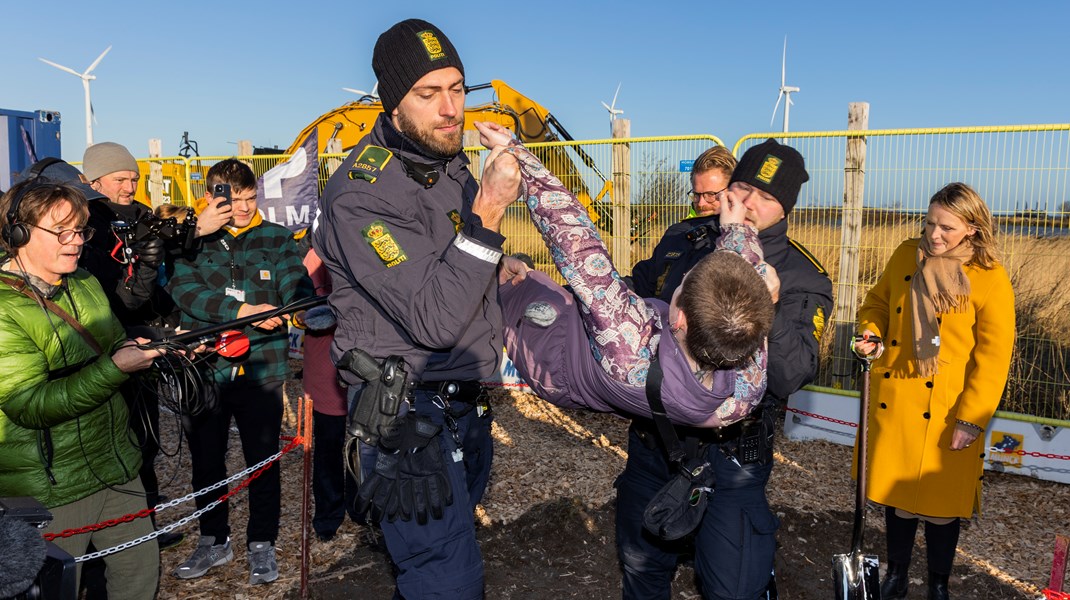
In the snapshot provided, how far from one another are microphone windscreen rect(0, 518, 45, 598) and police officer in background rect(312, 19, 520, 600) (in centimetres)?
87

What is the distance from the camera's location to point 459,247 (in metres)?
2.17

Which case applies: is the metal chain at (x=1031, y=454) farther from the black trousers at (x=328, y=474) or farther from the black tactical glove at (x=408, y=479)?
the black tactical glove at (x=408, y=479)

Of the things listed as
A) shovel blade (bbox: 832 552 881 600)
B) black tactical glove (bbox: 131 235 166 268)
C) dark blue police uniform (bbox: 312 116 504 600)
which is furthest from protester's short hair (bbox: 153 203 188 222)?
shovel blade (bbox: 832 552 881 600)

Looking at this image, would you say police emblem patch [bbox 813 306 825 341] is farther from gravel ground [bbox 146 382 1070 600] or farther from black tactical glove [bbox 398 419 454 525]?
gravel ground [bbox 146 382 1070 600]

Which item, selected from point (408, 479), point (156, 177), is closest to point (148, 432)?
point (408, 479)

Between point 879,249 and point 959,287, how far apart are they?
3.35m

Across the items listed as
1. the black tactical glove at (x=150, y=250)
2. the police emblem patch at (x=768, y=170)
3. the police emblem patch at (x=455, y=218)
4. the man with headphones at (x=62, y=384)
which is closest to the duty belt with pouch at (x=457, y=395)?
the police emblem patch at (x=455, y=218)

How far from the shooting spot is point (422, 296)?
2.18 meters

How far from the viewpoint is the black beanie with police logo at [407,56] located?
2.44m

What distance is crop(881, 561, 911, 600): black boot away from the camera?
404 centimetres

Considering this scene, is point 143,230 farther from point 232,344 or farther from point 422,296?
point 422,296

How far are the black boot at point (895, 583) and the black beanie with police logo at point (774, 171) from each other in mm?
2418

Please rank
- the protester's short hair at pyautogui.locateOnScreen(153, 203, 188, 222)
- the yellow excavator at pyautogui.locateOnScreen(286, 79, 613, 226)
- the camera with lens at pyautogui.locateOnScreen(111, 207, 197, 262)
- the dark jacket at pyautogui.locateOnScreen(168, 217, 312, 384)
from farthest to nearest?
1. the yellow excavator at pyautogui.locateOnScreen(286, 79, 613, 226)
2. the protester's short hair at pyautogui.locateOnScreen(153, 203, 188, 222)
3. the dark jacket at pyautogui.locateOnScreen(168, 217, 312, 384)
4. the camera with lens at pyautogui.locateOnScreen(111, 207, 197, 262)

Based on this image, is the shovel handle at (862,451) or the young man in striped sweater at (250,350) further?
the young man in striped sweater at (250,350)
